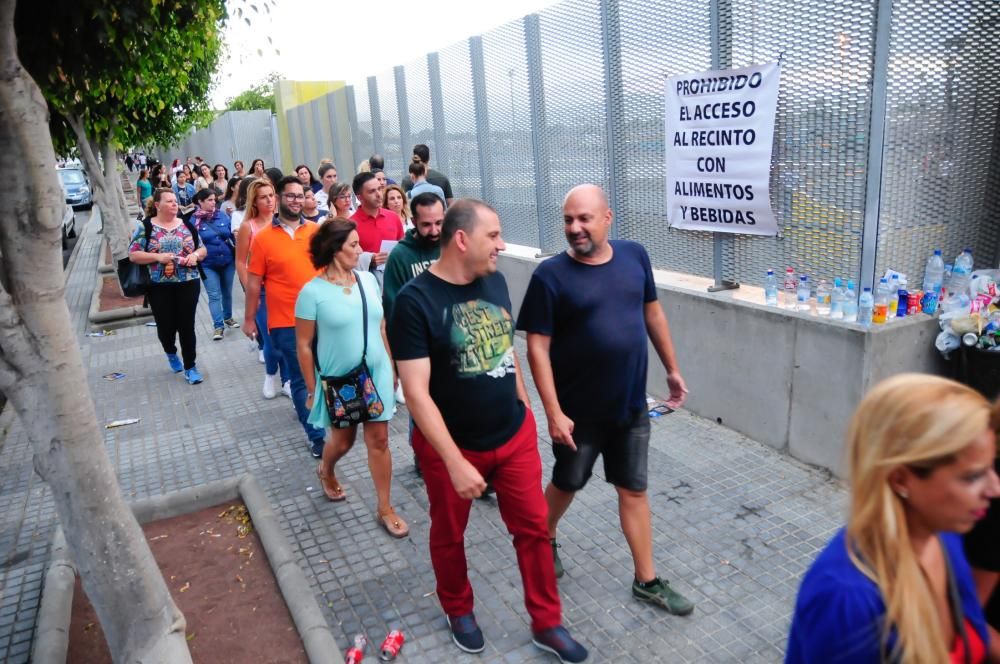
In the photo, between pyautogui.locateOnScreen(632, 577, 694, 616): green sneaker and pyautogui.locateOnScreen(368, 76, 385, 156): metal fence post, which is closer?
pyautogui.locateOnScreen(632, 577, 694, 616): green sneaker

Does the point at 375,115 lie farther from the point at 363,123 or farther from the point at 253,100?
the point at 253,100

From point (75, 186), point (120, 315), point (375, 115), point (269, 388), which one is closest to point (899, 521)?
point (269, 388)

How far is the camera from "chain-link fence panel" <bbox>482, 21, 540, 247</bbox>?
8.12 m

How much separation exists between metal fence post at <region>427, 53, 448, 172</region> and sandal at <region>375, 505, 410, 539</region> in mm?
6830

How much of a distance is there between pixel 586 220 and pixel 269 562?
253 cm

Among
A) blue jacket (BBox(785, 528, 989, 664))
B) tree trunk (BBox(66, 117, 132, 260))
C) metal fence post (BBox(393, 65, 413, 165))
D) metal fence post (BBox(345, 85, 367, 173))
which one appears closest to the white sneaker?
metal fence post (BBox(393, 65, 413, 165))

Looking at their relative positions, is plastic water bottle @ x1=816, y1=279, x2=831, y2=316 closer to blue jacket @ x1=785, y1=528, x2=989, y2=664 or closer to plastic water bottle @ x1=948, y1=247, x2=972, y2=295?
plastic water bottle @ x1=948, y1=247, x2=972, y2=295

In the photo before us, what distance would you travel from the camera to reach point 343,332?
4.40 metres

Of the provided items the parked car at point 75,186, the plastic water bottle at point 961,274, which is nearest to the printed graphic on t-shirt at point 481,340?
the plastic water bottle at point 961,274

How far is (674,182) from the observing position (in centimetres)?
597

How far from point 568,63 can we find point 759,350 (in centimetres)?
351

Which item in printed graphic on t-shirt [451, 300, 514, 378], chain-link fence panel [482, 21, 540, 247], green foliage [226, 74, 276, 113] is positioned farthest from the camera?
green foliage [226, 74, 276, 113]

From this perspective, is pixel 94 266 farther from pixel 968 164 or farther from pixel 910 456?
pixel 910 456

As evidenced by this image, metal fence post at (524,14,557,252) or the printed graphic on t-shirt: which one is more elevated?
metal fence post at (524,14,557,252)
